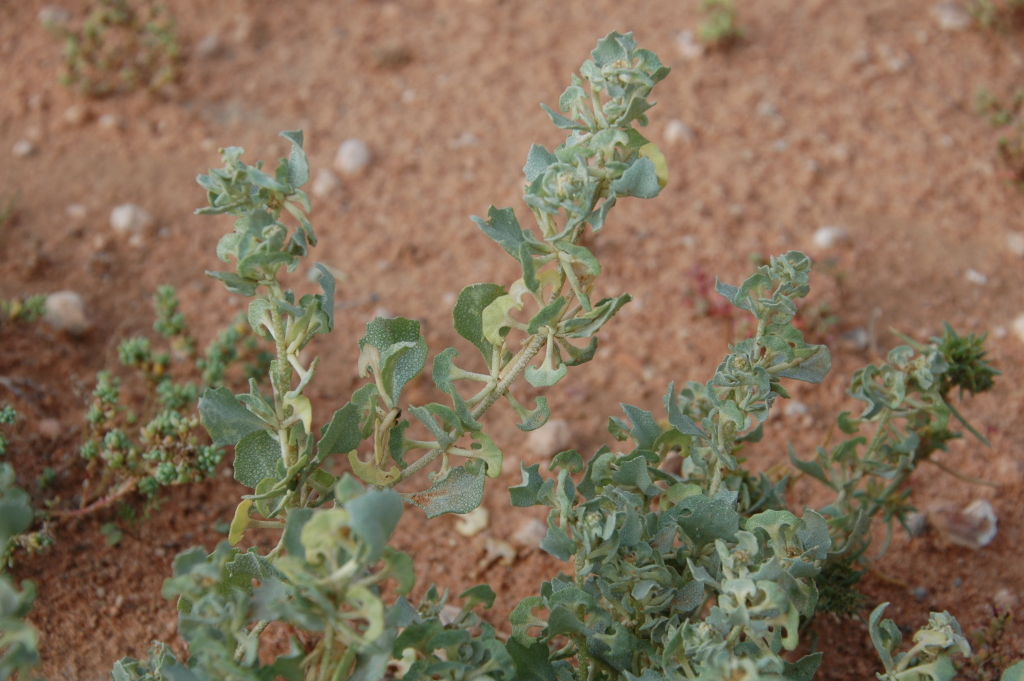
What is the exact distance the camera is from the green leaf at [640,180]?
4.17ft

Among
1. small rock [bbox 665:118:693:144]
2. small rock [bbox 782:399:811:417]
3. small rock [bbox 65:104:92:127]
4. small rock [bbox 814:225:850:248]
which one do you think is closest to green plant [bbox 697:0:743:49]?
small rock [bbox 665:118:693:144]

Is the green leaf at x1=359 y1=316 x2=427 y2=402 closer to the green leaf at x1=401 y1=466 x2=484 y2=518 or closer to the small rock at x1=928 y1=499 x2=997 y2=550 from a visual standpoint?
the green leaf at x1=401 y1=466 x2=484 y2=518

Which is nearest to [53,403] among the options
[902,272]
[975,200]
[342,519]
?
[342,519]

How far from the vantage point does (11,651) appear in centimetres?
103

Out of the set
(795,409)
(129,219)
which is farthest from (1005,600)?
(129,219)

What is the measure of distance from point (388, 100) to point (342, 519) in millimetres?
2663

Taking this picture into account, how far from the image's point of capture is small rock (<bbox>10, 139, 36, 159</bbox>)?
314cm

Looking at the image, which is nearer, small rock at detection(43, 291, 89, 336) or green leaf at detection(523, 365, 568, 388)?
green leaf at detection(523, 365, 568, 388)

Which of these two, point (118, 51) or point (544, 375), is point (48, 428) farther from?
point (118, 51)

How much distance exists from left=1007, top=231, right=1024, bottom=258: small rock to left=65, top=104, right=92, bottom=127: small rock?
11.2 ft

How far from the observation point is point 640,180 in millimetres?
1280

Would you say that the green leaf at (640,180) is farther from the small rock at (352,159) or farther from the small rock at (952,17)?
the small rock at (952,17)

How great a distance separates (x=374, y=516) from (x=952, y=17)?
3.71m

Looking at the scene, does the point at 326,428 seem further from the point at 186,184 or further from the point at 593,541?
the point at 186,184
